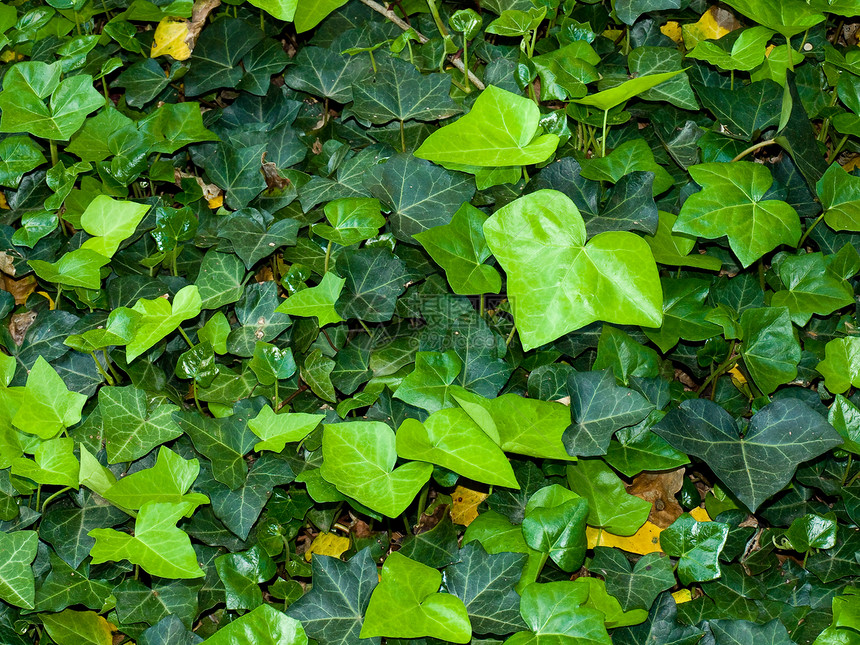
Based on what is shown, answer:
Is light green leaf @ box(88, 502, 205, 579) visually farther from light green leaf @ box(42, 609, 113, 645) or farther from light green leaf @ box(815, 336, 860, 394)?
light green leaf @ box(815, 336, 860, 394)

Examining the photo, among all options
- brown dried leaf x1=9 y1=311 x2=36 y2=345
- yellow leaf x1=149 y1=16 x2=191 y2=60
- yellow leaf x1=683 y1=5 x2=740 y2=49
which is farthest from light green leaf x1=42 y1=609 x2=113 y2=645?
yellow leaf x1=683 y1=5 x2=740 y2=49

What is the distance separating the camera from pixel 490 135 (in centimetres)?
139

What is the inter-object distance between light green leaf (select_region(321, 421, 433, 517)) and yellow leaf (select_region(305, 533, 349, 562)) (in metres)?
0.25

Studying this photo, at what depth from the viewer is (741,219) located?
1.37 meters

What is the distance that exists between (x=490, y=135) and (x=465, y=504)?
716 mm

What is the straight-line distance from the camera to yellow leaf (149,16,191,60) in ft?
6.30

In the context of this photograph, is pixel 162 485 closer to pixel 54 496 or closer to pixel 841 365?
pixel 54 496

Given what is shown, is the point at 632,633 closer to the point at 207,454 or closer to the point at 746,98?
the point at 207,454

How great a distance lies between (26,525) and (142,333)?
0.42 metres

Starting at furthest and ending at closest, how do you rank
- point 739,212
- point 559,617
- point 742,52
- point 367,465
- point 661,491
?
1. point 742,52
2. point 661,491
3. point 739,212
4. point 367,465
5. point 559,617

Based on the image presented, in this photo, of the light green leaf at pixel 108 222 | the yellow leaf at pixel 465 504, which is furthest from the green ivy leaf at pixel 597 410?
the light green leaf at pixel 108 222

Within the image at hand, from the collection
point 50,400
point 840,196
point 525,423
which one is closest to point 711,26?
point 840,196

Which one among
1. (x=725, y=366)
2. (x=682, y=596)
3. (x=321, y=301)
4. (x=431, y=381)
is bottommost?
(x=682, y=596)

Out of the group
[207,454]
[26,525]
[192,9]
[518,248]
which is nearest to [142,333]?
[207,454]
